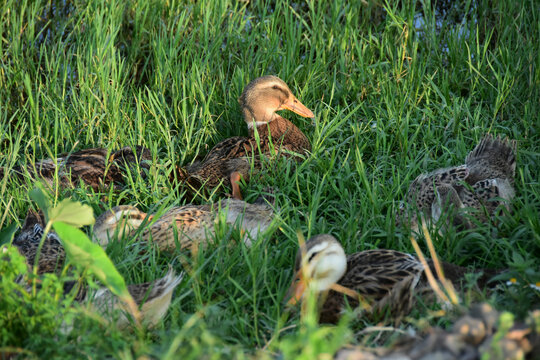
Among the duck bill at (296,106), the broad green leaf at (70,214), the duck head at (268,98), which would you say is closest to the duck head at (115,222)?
the broad green leaf at (70,214)

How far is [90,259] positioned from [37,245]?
1.61 metres

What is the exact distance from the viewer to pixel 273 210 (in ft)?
16.0

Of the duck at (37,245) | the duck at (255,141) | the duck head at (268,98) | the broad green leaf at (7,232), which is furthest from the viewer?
the duck head at (268,98)

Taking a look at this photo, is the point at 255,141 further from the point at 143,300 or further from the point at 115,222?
the point at 143,300

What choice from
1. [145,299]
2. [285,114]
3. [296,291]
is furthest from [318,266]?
[285,114]

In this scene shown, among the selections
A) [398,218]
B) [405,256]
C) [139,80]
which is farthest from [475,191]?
[139,80]

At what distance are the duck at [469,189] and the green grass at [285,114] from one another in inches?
4.4

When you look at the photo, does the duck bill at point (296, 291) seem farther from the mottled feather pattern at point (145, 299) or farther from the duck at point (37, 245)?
→ the duck at point (37, 245)

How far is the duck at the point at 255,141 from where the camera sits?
5.71 meters

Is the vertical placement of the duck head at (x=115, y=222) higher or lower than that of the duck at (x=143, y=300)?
lower

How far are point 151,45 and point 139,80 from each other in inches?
15.8

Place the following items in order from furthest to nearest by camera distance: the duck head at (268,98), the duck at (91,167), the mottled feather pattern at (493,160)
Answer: the duck head at (268,98) → the duck at (91,167) → the mottled feather pattern at (493,160)

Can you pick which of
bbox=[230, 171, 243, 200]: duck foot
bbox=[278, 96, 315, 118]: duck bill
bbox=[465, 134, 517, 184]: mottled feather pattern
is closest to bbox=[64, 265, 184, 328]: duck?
bbox=[230, 171, 243, 200]: duck foot

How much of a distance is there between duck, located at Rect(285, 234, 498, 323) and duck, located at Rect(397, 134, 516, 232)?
57cm
